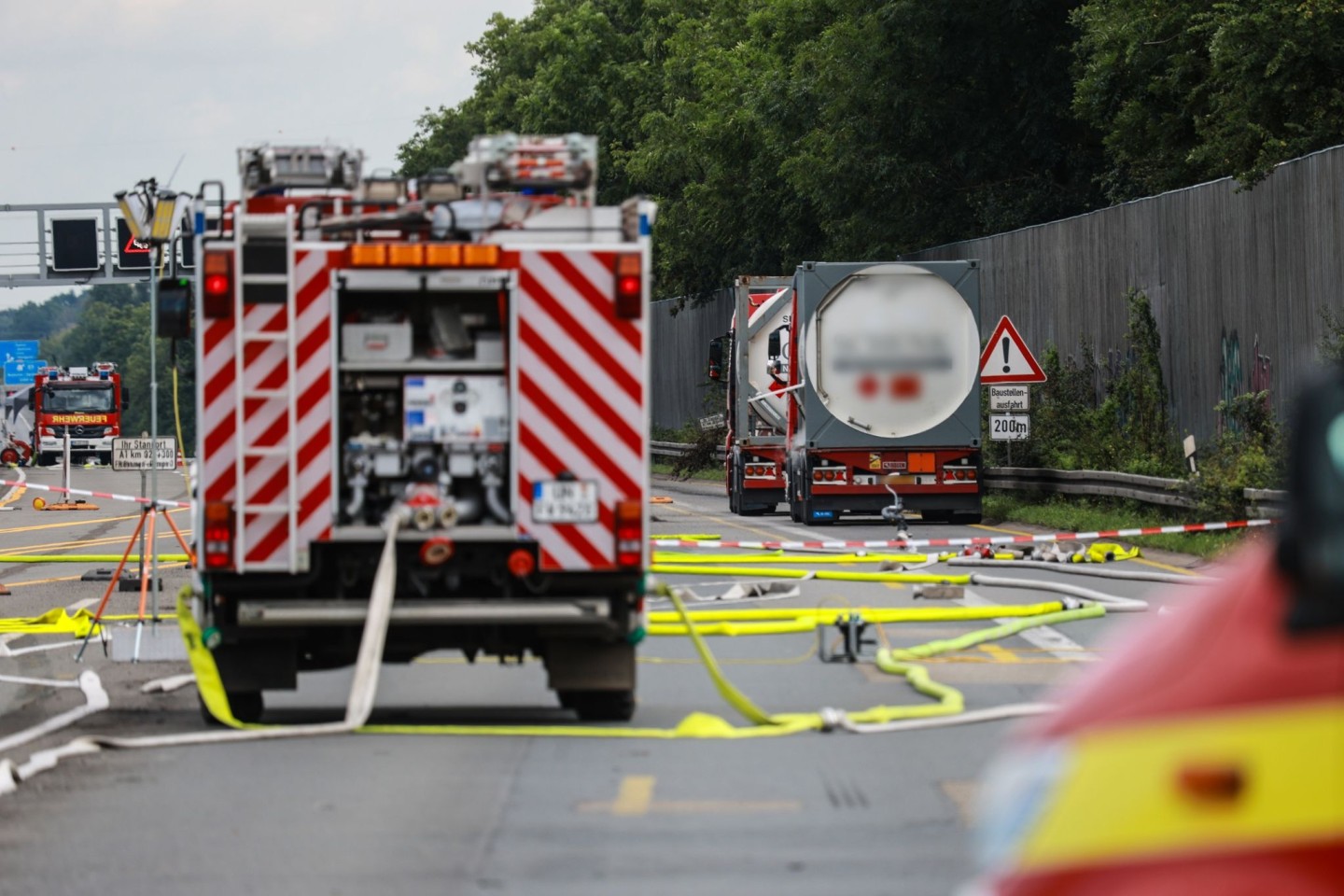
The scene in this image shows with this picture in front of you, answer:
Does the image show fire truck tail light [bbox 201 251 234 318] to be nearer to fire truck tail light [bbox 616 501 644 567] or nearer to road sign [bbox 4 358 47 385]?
fire truck tail light [bbox 616 501 644 567]

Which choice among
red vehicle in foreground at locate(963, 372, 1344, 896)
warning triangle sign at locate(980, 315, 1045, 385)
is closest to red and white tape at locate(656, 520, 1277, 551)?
warning triangle sign at locate(980, 315, 1045, 385)

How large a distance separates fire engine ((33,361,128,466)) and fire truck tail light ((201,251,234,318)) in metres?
68.8

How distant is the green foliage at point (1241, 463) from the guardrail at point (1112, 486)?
25 cm

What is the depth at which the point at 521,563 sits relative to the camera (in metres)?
10.7

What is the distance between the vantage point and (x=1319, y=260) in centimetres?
2497

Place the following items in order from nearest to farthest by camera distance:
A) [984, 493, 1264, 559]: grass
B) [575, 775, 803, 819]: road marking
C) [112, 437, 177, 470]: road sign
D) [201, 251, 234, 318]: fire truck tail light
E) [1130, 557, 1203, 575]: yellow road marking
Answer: [575, 775, 803, 819]: road marking → [201, 251, 234, 318]: fire truck tail light → [112, 437, 177, 470]: road sign → [1130, 557, 1203, 575]: yellow road marking → [984, 493, 1264, 559]: grass

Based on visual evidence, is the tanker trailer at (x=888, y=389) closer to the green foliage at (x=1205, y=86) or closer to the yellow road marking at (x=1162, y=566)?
the green foliage at (x=1205, y=86)

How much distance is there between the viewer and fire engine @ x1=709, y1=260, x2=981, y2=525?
1110 inches

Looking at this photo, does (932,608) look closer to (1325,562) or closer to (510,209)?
(510,209)

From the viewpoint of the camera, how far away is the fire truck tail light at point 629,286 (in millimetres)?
10773

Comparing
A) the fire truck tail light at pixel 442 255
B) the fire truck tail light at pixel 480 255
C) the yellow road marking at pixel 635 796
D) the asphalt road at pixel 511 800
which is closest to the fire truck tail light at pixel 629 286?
the fire truck tail light at pixel 480 255

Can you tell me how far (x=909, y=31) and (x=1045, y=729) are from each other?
3923 centimetres

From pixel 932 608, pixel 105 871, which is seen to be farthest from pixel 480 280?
pixel 932 608

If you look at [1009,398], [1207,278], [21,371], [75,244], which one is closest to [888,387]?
[1009,398]
